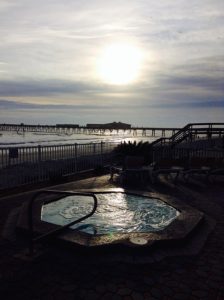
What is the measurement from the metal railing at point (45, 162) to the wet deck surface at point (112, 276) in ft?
17.8

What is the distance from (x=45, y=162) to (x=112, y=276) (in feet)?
27.0

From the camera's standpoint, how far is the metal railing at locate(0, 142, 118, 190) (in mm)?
10641

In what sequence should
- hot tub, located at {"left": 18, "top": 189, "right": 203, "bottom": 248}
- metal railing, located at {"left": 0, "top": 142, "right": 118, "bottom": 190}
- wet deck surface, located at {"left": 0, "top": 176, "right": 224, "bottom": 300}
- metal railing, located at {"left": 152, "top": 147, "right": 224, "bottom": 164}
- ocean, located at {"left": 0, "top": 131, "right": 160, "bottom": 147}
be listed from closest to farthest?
wet deck surface, located at {"left": 0, "top": 176, "right": 224, "bottom": 300}, hot tub, located at {"left": 18, "top": 189, "right": 203, "bottom": 248}, metal railing, located at {"left": 0, "top": 142, "right": 118, "bottom": 190}, metal railing, located at {"left": 152, "top": 147, "right": 224, "bottom": 164}, ocean, located at {"left": 0, "top": 131, "right": 160, "bottom": 147}

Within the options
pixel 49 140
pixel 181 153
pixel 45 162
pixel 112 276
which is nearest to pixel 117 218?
pixel 112 276

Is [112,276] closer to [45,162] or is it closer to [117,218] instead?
[117,218]

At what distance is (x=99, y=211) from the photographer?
7.82m

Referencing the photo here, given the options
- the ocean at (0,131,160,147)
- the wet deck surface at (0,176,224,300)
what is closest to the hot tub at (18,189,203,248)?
the wet deck surface at (0,176,224,300)

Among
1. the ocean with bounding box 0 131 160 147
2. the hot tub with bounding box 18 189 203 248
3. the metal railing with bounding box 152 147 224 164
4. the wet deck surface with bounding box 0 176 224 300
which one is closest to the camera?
the wet deck surface with bounding box 0 176 224 300

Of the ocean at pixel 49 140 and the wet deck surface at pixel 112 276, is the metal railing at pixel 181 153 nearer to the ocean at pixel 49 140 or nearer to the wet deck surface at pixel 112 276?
the ocean at pixel 49 140

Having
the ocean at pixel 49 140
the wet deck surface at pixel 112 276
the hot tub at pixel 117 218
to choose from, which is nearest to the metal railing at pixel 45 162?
the hot tub at pixel 117 218

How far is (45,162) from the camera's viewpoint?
1198 centimetres

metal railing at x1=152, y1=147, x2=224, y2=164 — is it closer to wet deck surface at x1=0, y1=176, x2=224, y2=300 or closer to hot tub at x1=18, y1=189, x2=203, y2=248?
hot tub at x1=18, y1=189, x2=203, y2=248

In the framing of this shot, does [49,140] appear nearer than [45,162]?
No

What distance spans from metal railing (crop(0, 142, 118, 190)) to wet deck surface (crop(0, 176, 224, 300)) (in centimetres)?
542
